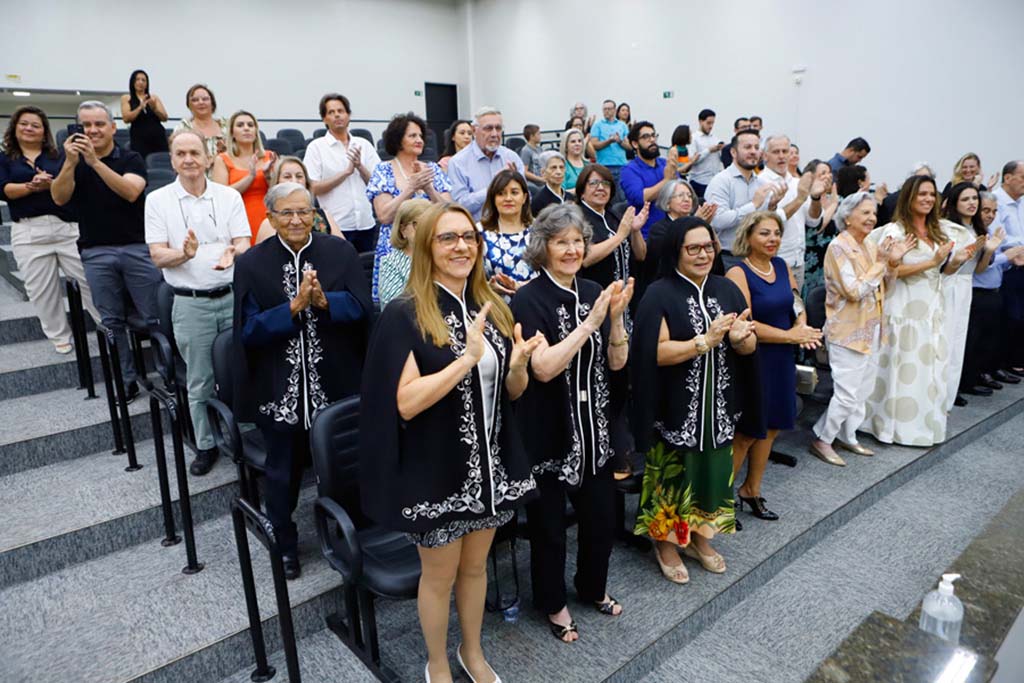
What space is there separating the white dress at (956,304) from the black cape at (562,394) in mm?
3012

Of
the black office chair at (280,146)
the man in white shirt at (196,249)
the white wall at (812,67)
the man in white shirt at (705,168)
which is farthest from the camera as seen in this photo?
the black office chair at (280,146)

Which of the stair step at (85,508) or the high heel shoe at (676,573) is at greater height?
the stair step at (85,508)

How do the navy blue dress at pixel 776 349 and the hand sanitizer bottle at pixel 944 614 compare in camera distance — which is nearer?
the hand sanitizer bottle at pixel 944 614

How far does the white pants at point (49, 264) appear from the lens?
3811 mm

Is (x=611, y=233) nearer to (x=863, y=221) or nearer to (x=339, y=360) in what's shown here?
(x=863, y=221)

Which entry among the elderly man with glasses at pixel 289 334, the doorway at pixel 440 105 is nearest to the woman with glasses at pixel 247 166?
the elderly man with glasses at pixel 289 334

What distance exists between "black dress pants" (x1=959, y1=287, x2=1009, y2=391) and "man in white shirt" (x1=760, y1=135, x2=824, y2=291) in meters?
1.51

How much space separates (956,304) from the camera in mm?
4395

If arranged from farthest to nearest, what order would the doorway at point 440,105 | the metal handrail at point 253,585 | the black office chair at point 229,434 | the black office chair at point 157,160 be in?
1. the doorway at point 440,105
2. the black office chair at point 157,160
3. the black office chair at point 229,434
4. the metal handrail at point 253,585

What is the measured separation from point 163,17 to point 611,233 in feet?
34.6

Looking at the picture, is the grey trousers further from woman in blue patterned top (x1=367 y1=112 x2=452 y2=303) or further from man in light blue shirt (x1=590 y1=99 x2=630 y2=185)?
man in light blue shirt (x1=590 y1=99 x2=630 y2=185)

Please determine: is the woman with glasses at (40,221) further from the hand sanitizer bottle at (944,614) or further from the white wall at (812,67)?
the white wall at (812,67)

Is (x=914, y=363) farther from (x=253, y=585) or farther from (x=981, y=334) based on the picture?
(x=253, y=585)

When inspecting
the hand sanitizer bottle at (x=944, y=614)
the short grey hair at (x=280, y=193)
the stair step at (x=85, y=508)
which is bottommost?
the stair step at (x=85, y=508)
